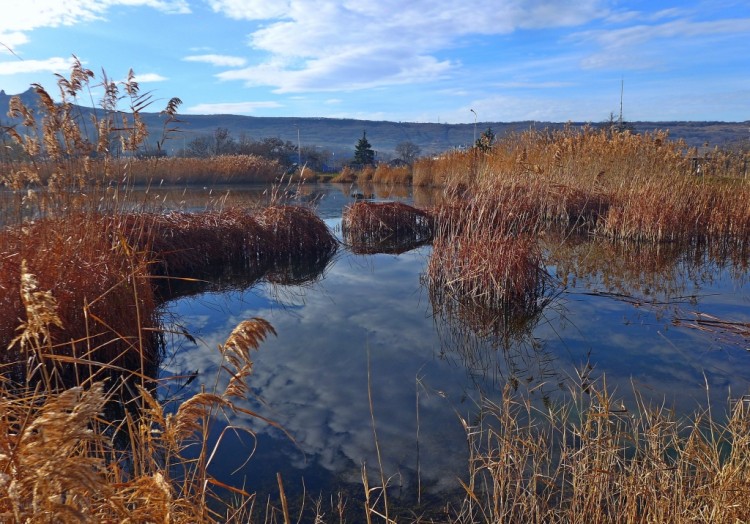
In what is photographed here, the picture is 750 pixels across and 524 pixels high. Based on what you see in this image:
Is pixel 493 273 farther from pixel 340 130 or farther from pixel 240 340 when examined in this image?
pixel 340 130

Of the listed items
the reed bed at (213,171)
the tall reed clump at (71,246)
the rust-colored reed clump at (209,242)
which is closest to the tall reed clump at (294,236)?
the rust-colored reed clump at (209,242)

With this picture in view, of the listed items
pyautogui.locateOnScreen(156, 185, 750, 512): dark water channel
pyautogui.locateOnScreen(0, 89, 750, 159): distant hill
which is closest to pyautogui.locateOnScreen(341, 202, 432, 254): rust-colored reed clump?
pyautogui.locateOnScreen(156, 185, 750, 512): dark water channel

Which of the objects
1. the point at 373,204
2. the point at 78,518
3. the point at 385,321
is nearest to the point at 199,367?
the point at 385,321

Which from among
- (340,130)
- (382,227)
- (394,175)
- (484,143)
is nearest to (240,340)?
(382,227)

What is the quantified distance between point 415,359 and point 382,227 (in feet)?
19.7

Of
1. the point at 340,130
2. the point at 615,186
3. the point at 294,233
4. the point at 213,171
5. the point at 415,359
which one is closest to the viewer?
the point at 415,359

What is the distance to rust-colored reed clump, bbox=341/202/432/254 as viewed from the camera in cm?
970

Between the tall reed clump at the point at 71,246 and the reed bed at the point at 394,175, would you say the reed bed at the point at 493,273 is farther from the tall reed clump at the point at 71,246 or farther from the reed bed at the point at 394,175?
the reed bed at the point at 394,175

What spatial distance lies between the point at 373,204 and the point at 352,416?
7229 mm

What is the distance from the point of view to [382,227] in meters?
9.97

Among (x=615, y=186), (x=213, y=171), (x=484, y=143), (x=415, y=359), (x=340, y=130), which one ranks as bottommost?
(x=415, y=359)

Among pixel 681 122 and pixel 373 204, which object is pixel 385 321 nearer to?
pixel 373 204

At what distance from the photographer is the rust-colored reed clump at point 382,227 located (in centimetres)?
970

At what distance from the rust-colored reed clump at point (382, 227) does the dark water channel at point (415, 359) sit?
278cm
